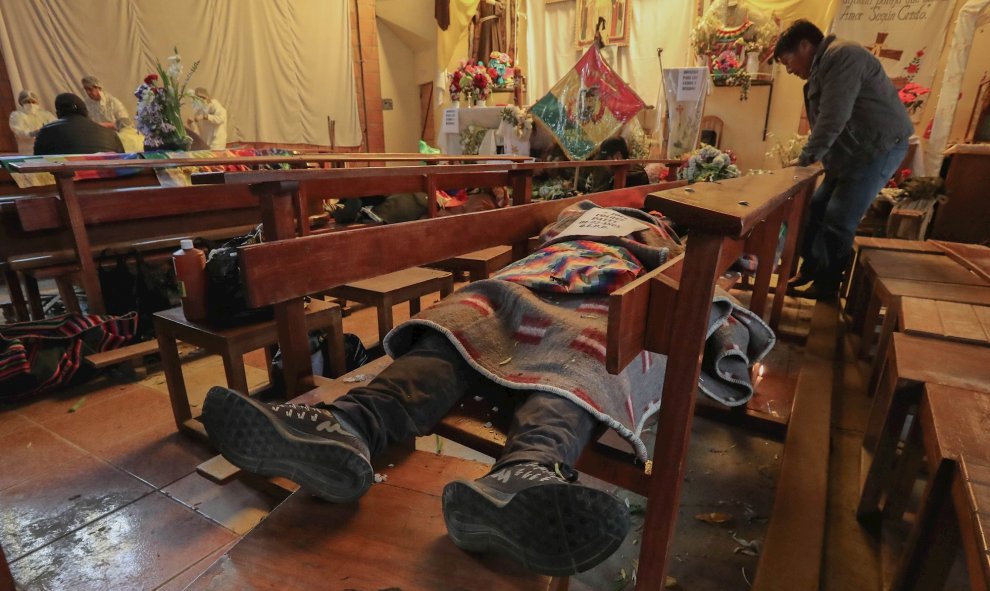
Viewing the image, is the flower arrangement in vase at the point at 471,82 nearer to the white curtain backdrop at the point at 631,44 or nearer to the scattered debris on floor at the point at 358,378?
the white curtain backdrop at the point at 631,44

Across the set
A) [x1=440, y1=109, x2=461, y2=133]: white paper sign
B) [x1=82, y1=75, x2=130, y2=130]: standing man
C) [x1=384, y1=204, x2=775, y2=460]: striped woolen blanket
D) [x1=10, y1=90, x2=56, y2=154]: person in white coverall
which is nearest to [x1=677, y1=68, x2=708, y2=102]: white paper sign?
[x1=440, y1=109, x2=461, y2=133]: white paper sign

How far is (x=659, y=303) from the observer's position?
2.49ft

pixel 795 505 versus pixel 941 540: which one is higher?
pixel 941 540

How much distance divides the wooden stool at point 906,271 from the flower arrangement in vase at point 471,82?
16.2ft

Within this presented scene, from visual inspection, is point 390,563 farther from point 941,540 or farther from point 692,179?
point 692,179

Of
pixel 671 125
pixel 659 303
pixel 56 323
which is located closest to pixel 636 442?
pixel 659 303

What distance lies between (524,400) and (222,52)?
7702 mm

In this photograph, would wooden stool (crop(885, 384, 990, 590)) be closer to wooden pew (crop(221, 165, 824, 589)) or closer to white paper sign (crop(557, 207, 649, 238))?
wooden pew (crop(221, 165, 824, 589))

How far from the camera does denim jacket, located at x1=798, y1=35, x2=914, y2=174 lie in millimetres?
2656

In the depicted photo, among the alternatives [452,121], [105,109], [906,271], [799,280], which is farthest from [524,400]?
[105,109]

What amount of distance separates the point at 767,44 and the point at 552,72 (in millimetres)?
2797

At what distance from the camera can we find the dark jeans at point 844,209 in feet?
9.53

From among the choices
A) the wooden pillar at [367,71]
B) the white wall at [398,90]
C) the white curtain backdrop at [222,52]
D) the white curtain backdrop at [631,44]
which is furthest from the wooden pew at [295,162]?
the white wall at [398,90]

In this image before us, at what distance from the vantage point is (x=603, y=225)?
147cm
